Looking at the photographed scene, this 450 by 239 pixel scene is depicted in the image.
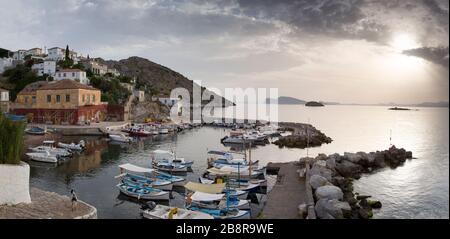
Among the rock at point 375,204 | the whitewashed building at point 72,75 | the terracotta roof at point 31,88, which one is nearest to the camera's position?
the rock at point 375,204

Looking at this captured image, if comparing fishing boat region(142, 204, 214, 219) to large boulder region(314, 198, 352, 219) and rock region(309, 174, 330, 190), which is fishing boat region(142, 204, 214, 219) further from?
rock region(309, 174, 330, 190)

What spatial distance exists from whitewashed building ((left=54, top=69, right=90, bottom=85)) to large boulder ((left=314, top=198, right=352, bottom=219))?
54038 mm

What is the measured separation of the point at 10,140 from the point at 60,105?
41566 millimetres

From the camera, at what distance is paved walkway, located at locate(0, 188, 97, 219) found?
31.9 feet

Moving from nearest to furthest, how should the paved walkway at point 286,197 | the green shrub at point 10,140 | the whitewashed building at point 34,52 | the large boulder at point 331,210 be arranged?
the green shrub at point 10,140
the large boulder at point 331,210
the paved walkway at point 286,197
the whitewashed building at point 34,52

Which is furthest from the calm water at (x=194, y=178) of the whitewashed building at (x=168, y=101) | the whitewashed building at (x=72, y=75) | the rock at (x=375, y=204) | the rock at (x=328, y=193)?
the whitewashed building at (x=168, y=101)

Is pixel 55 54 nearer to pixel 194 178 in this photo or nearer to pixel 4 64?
pixel 4 64

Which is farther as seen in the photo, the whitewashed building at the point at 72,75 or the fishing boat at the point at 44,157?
the whitewashed building at the point at 72,75

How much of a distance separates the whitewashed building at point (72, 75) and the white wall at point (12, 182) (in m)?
52.7

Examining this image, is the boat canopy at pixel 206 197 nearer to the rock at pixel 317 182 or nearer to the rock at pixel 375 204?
the rock at pixel 317 182

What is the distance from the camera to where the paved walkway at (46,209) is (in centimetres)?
973
